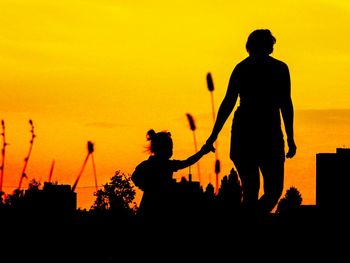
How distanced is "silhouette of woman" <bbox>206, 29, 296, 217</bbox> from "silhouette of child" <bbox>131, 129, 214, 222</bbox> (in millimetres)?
768

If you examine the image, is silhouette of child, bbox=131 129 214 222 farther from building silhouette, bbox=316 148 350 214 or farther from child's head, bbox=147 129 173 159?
building silhouette, bbox=316 148 350 214

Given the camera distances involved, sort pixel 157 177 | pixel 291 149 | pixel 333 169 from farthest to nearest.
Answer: pixel 333 169 → pixel 291 149 → pixel 157 177

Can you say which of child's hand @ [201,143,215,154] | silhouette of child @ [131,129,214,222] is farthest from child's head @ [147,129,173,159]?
child's hand @ [201,143,215,154]

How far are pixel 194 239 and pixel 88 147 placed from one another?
7.04ft

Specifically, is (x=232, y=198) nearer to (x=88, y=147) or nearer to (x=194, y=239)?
(x=194, y=239)

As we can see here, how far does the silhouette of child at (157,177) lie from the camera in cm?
2114

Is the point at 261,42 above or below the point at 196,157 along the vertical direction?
above

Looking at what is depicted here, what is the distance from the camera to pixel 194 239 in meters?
20.4

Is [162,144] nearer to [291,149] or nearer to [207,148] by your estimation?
[207,148]

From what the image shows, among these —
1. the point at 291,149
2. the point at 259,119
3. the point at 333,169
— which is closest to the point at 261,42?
the point at 259,119

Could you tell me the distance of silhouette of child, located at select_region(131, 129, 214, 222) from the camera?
832 inches

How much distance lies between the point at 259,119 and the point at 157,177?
1.73 metres

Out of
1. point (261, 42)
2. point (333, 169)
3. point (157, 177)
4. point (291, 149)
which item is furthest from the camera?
point (333, 169)

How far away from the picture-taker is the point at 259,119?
850 inches
